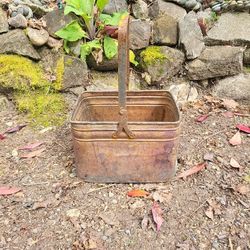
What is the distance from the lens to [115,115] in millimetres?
2205

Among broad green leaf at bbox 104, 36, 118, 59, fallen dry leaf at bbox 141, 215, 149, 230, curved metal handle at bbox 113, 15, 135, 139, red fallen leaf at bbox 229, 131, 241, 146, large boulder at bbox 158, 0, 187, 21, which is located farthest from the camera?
large boulder at bbox 158, 0, 187, 21

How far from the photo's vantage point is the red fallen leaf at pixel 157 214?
5.60 ft

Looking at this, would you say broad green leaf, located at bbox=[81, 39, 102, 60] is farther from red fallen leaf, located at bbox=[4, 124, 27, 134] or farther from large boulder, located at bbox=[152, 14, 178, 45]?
red fallen leaf, located at bbox=[4, 124, 27, 134]

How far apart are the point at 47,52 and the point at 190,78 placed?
1.10 metres

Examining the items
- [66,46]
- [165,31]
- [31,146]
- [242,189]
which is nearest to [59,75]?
[66,46]

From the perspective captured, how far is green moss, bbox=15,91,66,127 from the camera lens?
8.11 ft

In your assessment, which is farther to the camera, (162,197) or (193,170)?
(193,170)

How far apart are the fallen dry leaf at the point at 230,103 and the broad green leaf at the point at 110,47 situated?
2.94 ft

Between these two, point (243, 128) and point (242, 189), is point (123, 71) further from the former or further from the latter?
point (243, 128)

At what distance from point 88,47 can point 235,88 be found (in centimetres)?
116

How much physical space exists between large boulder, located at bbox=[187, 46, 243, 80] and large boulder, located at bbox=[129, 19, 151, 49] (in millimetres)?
389

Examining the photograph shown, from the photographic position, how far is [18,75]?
8.25ft

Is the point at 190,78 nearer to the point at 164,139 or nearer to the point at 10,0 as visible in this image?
the point at 164,139

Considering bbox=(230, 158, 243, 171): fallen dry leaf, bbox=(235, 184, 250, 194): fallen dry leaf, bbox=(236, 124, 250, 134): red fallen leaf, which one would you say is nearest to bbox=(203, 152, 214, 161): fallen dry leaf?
bbox=(230, 158, 243, 171): fallen dry leaf
